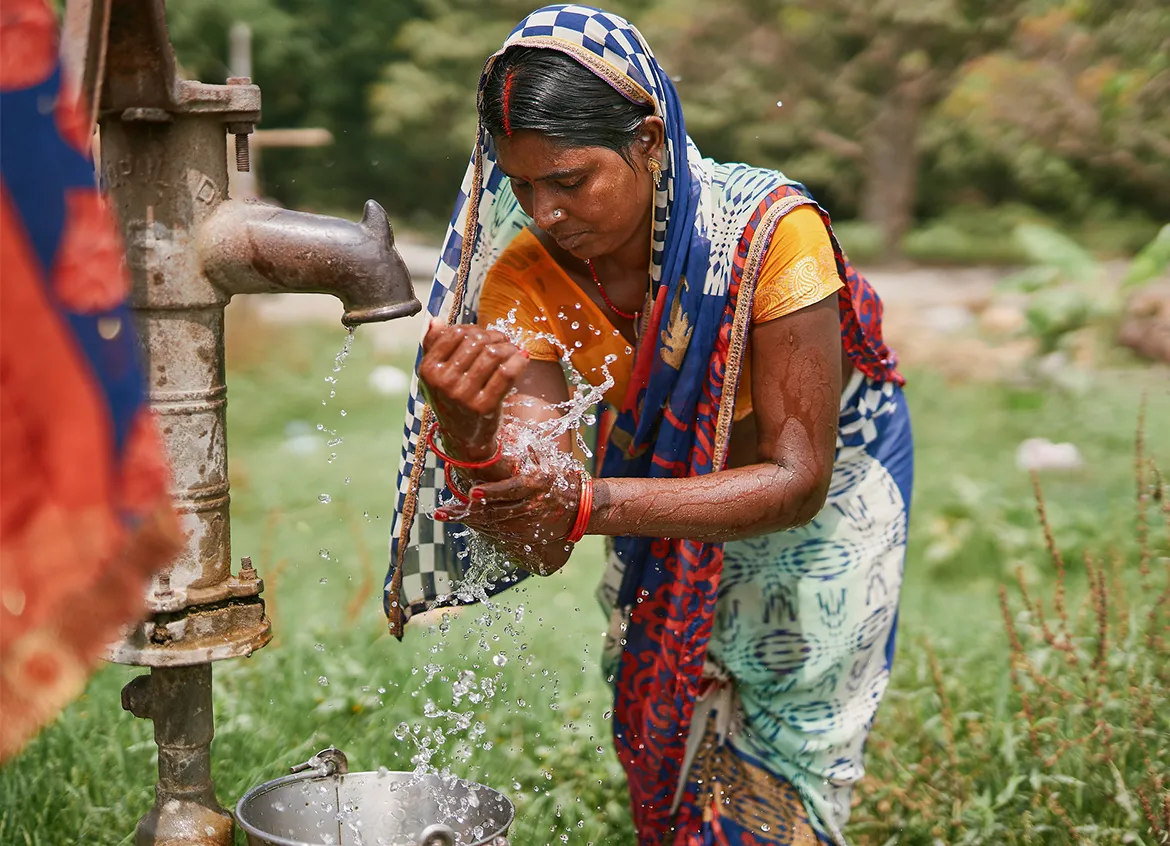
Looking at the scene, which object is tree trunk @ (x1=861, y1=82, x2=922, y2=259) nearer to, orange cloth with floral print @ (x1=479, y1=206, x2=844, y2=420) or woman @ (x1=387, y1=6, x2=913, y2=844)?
woman @ (x1=387, y1=6, x2=913, y2=844)

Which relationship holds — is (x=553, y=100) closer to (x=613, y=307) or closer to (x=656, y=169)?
(x=656, y=169)

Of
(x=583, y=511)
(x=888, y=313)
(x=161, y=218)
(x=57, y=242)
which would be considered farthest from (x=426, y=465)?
(x=888, y=313)

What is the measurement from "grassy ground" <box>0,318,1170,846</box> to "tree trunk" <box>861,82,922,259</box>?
8908mm

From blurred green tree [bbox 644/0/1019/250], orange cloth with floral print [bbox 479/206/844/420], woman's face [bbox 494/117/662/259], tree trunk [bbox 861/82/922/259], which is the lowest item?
orange cloth with floral print [bbox 479/206/844/420]

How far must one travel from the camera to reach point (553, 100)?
2.22 m

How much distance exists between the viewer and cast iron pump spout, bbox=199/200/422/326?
79.7 inches

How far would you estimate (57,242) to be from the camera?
1.30m

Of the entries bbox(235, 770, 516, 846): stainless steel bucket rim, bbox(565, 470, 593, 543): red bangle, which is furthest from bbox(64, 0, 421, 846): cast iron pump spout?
bbox(565, 470, 593, 543): red bangle

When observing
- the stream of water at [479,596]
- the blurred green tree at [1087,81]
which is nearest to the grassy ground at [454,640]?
the stream of water at [479,596]

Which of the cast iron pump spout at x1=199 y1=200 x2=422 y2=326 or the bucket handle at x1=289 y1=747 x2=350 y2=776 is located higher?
the cast iron pump spout at x1=199 y1=200 x2=422 y2=326

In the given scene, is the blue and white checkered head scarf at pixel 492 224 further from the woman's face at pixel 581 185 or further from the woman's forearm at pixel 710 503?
the woman's forearm at pixel 710 503

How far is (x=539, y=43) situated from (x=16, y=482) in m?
1.29

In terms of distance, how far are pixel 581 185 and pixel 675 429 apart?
0.52 m

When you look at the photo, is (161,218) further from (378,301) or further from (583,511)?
(583,511)
